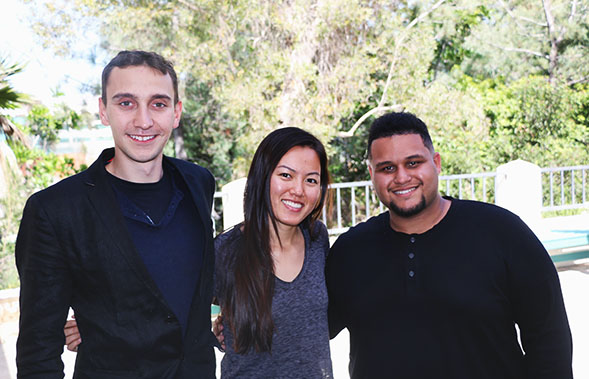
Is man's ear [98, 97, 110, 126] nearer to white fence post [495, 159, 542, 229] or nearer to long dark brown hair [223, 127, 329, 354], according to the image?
long dark brown hair [223, 127, 329, 354]

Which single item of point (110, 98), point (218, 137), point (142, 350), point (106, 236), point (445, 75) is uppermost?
point (445, 75)

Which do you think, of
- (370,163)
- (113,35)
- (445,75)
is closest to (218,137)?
(113,35)

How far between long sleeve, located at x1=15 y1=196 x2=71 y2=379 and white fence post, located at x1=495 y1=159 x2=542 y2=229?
8207 mm

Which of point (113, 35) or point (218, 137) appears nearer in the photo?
point (113, 35)

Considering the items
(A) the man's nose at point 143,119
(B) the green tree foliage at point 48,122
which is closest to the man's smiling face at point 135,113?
(A) the man's nose at point 143,119

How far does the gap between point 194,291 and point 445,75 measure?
16.9 m

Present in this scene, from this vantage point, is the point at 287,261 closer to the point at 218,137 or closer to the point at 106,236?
the point at 106,236

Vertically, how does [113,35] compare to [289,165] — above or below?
above

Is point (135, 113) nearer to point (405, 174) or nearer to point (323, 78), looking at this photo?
point (405, 174)

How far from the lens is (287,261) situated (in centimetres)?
238

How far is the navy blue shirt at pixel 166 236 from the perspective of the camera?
1911 mm

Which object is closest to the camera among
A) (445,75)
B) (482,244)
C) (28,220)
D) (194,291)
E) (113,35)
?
(28,220)

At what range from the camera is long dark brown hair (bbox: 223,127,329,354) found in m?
2.16

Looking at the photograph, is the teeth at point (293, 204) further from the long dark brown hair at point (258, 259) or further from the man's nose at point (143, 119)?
the man's nose at point (143, 119)
